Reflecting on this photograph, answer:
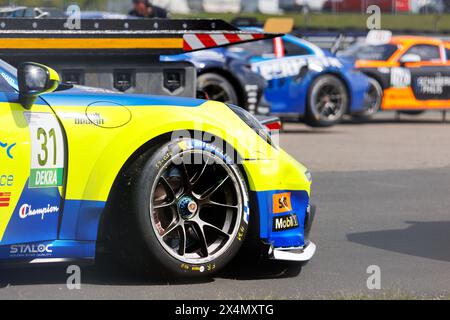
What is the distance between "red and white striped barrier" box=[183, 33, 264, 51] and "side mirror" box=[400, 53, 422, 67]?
36.6 feet

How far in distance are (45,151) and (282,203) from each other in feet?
4.55

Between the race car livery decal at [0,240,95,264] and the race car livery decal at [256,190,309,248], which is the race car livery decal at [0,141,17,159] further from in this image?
the race car livery decal at [256,190,309,248]

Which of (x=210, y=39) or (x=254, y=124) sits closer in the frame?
(x=254, y=124)

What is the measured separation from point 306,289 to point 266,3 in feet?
80.8

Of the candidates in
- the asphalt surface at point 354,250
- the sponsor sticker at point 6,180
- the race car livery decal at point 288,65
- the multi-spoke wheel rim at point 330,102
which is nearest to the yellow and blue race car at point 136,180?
the sponsor sticker at point 6,180

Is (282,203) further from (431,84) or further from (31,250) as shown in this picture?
(431,84)

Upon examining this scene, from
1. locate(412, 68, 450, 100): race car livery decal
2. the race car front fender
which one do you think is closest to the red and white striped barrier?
the race car front fender

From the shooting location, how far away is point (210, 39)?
27.2 ft

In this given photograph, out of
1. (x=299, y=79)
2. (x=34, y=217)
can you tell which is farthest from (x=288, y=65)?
(x=34, y=217)

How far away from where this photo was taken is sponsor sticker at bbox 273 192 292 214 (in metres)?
5.97

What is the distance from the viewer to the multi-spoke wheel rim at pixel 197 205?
19.0 ft

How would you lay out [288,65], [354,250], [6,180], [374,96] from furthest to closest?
[374,96] → [288,65] → [354,250] → [6,180]

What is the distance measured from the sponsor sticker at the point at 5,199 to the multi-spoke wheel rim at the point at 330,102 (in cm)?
1139
